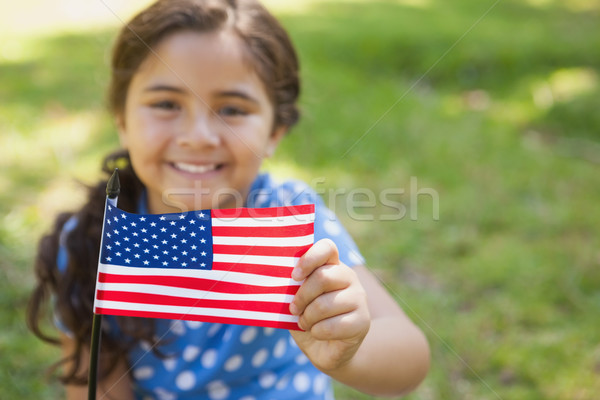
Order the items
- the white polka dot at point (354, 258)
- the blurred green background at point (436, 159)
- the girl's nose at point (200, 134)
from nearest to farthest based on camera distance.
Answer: the girl's nose at point (200, 134) → the white polka dot at point (354, 258) → the blurred green background at point (436, 159)

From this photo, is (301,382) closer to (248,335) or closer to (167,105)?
(248,335)

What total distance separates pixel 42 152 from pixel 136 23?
6.70ft

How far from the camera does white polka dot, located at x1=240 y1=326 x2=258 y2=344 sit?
60.4 inches

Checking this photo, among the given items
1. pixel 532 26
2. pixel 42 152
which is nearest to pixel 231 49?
pixel 42 152

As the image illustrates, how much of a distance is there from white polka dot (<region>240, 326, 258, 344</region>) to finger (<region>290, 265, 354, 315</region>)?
0.47m

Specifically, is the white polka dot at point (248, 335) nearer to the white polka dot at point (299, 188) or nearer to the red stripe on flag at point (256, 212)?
the white polka dot at point (299, 188)

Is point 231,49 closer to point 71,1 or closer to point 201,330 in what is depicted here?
point 201,330

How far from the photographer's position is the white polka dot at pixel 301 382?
1.60 m

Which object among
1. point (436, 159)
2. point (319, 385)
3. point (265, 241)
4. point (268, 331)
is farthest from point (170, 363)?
point (436, 159)

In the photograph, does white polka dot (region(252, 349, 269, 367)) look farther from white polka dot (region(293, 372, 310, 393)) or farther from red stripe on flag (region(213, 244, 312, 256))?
red stripe on flag (region(213, 244, 312, 256))

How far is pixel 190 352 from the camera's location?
154 centimetres

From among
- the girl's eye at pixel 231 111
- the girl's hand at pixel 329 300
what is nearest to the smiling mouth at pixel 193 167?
the girl's eye at pixel 231 111

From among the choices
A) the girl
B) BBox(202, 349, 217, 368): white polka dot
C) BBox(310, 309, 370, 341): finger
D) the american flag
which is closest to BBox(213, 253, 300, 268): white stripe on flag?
the american flag

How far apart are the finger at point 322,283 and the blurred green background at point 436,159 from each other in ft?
3.52
